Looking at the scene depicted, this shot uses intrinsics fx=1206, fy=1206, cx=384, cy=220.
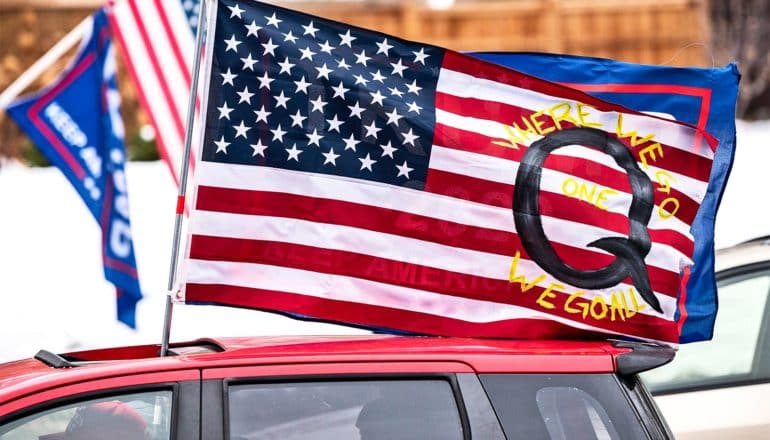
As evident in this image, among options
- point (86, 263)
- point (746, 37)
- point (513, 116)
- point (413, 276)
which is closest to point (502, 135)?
point (513, 116)

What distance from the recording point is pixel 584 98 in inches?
175

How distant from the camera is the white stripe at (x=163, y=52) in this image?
26.4 ft

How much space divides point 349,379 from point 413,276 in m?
0.76

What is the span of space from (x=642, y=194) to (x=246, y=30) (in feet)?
5.09

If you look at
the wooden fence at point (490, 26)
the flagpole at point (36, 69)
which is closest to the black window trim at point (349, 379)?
the flagpole at point (36, 69)

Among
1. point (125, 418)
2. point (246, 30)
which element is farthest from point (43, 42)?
point (125, 418)

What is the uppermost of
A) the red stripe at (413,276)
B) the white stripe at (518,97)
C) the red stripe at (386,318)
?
the white stripe at (518,97)

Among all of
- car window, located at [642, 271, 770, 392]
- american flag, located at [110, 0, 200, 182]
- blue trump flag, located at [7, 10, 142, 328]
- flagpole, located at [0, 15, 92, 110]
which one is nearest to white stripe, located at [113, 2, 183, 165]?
american flag, located at [110, 0, 200, 182]

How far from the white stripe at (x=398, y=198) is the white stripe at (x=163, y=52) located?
3969mm

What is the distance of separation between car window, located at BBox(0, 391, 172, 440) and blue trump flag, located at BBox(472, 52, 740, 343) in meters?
1.92

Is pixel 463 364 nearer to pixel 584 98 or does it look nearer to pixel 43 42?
pixel 584 98

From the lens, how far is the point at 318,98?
4.35m

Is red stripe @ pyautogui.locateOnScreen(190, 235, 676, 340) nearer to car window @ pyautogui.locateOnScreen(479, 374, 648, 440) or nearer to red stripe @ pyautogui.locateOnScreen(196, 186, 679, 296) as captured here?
red stripe @ pyautogui.locateOnScreen(196, 186, 679, 296)

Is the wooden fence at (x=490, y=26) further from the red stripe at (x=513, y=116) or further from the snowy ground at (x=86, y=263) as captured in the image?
the red stripe at (x=513, y=116)
